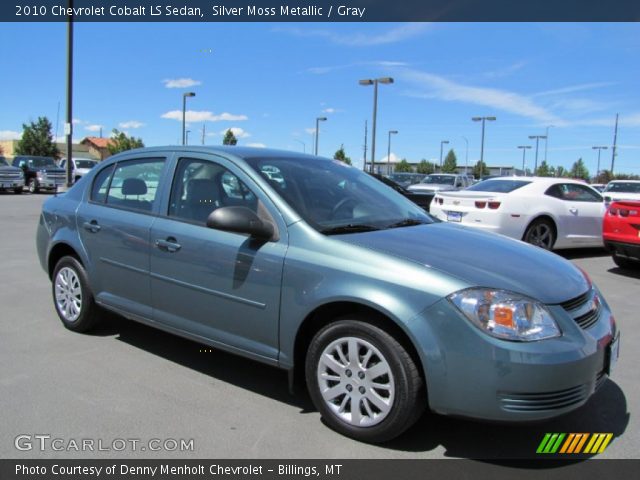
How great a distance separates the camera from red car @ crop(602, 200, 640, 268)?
7523mm

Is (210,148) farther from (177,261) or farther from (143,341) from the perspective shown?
(143,341)

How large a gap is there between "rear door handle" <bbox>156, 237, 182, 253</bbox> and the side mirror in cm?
56

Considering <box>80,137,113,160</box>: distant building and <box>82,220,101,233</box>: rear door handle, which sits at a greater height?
<box>80,137,113,160</box>: distant building

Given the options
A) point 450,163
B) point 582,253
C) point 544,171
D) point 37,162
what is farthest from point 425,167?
point 582,253

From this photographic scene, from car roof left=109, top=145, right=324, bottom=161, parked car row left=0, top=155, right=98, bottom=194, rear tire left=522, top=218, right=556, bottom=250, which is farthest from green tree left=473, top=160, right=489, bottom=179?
car roof left=109, top=145, right=324, bottom=161

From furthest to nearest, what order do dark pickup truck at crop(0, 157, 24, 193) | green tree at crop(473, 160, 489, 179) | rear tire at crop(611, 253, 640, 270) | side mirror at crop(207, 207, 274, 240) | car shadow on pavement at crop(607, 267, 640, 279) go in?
green tree at crop(473, 160, 489, 179), dark pickup truck at crop(0, 157, 24, 193), rear tire at crop(611, 253, 640, 270), car shadow on pavement at crop(607, 267, 640, 279), side mirror at crop(207, 207, 274, 240)

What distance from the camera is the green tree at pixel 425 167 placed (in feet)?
275

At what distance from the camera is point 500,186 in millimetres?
9812

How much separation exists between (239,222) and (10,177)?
980 inches

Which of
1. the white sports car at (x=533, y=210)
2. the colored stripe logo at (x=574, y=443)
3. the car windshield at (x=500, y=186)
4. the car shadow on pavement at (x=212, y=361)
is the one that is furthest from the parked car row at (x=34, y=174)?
the colored stripe logo at (x=574, y=443)

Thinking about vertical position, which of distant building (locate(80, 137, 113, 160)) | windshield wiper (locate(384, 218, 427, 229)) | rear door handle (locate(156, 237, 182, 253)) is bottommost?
rear door handle (locate(156, 237, 182, 253))

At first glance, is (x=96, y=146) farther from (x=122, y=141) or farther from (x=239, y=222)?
(x=239, y=222)

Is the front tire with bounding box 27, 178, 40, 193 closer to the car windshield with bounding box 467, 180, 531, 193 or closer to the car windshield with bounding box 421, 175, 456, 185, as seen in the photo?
the car windshield with bounding box 421, 175, 456, 185
